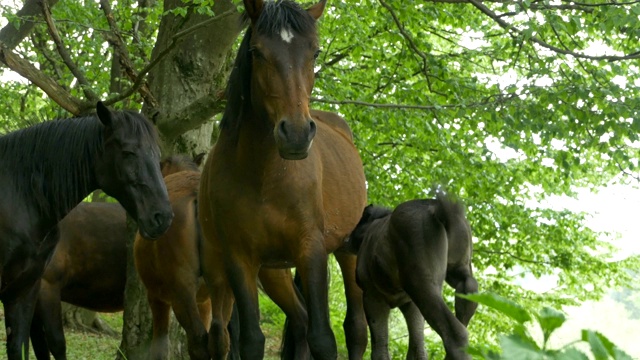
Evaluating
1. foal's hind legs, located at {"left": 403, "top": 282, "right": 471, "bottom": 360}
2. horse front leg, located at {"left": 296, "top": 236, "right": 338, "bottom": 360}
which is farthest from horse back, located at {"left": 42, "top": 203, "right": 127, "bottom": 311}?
horse front leg, located at {"left": 296, "top": 236, "right": 338, "bottom": 360}

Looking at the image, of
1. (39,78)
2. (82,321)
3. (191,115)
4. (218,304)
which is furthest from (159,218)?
(82,321)

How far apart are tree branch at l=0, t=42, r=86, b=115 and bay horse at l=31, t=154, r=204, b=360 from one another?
130 centimetres

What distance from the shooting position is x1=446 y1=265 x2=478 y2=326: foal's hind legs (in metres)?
7.55

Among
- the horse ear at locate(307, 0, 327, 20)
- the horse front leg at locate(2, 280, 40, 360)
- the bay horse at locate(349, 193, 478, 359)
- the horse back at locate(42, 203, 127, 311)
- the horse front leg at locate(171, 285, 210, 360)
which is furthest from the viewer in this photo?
the horse back at locate(42, 203, 127, 311)

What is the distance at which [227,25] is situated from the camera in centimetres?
1109

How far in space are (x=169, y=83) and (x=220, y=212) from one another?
572 centimetres

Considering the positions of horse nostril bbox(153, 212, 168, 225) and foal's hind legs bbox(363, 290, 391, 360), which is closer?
horse nostril bbox(153, 212, 168, 225)

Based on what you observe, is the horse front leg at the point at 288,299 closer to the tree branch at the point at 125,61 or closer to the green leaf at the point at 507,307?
the tree branch at the point at 125,61

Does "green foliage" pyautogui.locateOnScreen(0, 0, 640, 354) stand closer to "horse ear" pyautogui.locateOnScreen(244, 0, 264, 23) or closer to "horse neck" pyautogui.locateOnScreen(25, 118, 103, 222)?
"horse neck" pyautogui.locateOnScreen(25, 118, 103, 222)

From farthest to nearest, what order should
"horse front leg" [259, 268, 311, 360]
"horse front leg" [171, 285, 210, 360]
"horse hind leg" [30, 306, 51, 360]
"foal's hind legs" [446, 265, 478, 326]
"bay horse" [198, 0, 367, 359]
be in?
"horse hind leg" [30, 306, 51, 360] → "horse front leg" [171, 285, 210, 360] → "foal's hind legs" [446, 265, 478, 326] → "horse front leg" [259, 268, 311, 360] → "bay horse" [198, 0, 367, 359]

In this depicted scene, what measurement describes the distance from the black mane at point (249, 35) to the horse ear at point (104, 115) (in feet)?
4.61

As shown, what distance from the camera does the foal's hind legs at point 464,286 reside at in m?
7.55

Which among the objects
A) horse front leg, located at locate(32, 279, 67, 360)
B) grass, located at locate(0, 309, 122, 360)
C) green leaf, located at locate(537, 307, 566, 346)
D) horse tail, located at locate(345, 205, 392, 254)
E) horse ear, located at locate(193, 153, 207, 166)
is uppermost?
horse ear, located at locate(193, 153, 207, 166)

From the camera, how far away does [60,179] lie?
7.11 m
